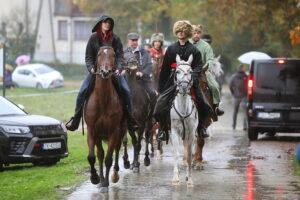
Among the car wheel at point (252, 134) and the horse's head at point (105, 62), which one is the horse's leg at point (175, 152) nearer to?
the horse's head at point (105, 62)

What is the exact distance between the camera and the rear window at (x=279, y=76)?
23578 mm

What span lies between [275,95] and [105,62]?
1145 centimetres

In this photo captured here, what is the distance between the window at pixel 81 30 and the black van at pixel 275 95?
225ft

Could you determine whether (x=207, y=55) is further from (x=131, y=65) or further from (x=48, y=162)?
(x=48, y=162)

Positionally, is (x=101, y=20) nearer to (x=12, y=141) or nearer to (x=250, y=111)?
(x=12, y=141)

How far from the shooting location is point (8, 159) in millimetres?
16984

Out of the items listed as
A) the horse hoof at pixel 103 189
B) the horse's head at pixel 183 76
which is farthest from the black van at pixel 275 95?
the horse hoof at pixel 103 189

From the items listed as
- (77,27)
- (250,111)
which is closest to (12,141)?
(250,111)

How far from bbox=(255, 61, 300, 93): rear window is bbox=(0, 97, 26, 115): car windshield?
302 inches

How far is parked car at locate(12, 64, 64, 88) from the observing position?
2386 inches

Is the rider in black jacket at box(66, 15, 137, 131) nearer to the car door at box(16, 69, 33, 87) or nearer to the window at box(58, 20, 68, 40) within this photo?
the car door at box(16, 69, 33, 87)

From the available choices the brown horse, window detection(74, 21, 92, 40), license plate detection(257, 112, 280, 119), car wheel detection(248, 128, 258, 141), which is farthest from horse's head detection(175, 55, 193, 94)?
window detection(74, 21, 92, 40)

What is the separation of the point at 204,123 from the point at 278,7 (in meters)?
18.2

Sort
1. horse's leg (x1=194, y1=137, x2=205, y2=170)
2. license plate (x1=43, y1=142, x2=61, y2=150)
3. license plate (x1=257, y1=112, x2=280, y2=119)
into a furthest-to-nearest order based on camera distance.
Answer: license plate (x1=257, y1=112, x2=280, y2=119)
license plate (x1=43, y1=142, x2=61, y2=150)
horse's leg (x1=194, y1=137, x2=205, y2=170)
